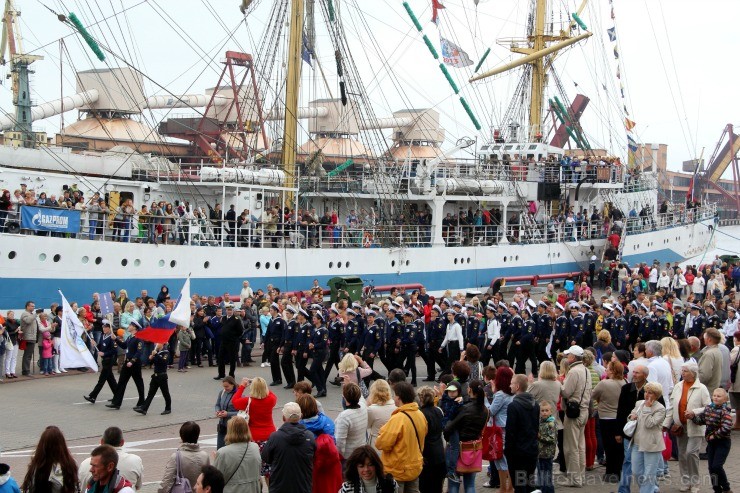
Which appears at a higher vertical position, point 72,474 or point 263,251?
point 263,251

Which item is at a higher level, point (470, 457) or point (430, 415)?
point (430, 415)

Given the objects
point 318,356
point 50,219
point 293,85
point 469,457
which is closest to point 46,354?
point 318,356

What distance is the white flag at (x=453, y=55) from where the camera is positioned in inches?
1612

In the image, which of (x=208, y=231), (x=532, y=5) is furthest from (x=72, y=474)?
(x=532, y=5)

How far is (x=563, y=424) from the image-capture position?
1170 centimetres

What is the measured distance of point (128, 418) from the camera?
15.8m

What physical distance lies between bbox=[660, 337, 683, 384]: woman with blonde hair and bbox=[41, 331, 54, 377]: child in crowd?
11531 mm

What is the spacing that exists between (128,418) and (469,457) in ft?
23.5

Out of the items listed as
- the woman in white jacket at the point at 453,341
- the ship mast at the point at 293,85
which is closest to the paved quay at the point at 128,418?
the woman in white jacket at the point at 453,341

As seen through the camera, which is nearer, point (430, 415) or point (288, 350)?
point (430, 415)

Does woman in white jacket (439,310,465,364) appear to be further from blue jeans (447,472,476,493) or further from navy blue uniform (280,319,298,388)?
blue jeans (447,472,476,493)

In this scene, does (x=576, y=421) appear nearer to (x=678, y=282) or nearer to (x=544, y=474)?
(x=544, y=474)

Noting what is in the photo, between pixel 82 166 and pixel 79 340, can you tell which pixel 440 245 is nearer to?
pixel 82 166

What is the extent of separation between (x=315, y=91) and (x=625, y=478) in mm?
31693
